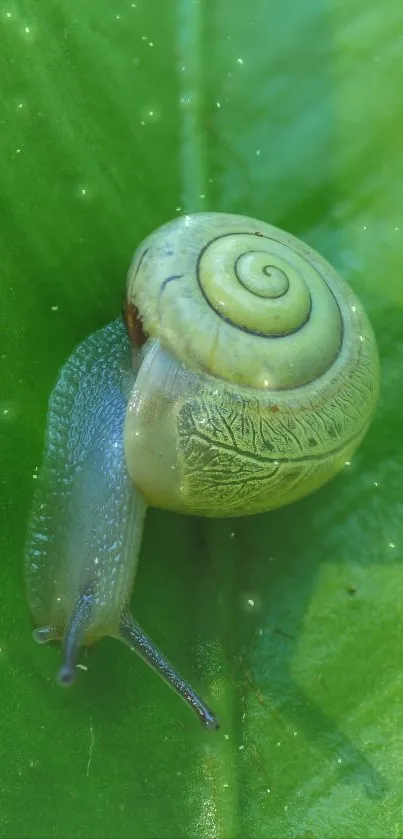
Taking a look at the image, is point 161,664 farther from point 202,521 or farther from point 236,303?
point 236,303

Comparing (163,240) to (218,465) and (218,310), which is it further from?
(218,465)

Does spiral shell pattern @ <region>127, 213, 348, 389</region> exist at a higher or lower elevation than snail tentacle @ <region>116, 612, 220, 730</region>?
higher

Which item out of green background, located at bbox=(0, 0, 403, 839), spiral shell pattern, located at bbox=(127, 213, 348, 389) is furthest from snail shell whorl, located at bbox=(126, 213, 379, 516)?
green background, located at bbox=(0, 0, 403, 839)

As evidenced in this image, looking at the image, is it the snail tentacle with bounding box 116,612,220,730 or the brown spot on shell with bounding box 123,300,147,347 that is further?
the brown spot on shell with bounding box 123,300,147,347

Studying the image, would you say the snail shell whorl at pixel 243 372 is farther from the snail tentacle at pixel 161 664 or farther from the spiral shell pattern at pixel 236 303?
the snail tentacle at pixel 161 664

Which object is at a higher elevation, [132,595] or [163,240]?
[163,240]

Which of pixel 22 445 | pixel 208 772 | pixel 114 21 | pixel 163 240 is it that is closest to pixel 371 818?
pixel 208 772

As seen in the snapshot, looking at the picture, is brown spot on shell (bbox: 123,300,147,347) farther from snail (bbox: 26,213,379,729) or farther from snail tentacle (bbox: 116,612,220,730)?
snail tentacle (bbox: 116,612,220,730)
